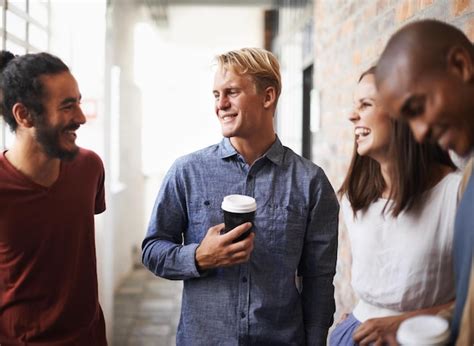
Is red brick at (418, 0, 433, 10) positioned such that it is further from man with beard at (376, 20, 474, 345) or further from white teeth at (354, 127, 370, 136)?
man with beard at (376, 20, 474, 345)

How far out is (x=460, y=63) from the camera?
0.66 metres

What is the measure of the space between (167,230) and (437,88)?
84cm

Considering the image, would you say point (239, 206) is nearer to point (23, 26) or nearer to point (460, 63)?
point (460, 63)

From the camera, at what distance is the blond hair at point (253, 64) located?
123 cm

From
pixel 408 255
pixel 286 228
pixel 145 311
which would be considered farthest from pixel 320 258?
pixel 145 311

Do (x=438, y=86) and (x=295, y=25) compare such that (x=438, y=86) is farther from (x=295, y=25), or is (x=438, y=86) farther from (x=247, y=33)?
(x=247, y=33)

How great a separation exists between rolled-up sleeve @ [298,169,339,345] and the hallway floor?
2028mm

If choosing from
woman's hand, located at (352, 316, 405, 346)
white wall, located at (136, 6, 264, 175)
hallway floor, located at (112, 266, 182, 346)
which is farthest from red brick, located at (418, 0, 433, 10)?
white wall, located at (136, 6, 264, 175)

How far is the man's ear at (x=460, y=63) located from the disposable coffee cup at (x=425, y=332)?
14.2 inches

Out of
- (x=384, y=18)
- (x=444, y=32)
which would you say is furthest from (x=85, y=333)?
(x=384, y=18)

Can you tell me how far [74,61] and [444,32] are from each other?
91 cm

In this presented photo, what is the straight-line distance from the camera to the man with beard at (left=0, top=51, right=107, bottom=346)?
93 centimetres

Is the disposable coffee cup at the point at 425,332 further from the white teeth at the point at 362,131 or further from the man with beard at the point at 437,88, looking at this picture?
the white teeth at the point at 362,131

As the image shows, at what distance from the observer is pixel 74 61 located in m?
1.25
